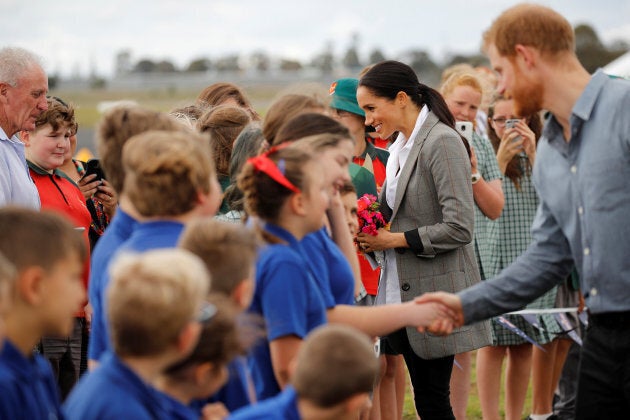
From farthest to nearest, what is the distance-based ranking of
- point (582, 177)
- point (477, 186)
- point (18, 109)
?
point (477, 186), point (18, 109), point (582, 177)

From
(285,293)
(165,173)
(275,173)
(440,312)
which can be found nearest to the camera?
(165,173)

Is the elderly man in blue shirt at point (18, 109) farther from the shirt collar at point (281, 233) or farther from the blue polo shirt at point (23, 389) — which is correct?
the blue polo shirt at point (23, 389)

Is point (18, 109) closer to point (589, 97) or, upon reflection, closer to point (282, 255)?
point (282, 255)

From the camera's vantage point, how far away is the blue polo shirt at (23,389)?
246 centimetres

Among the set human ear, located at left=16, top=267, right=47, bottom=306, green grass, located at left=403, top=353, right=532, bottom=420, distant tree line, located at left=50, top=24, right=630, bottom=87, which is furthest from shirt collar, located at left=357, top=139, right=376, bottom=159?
distant tree line, located at left=50, top=24, right=630, bottom=87

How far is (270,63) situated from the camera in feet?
345

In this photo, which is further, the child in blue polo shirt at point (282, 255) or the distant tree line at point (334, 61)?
the distant tree line at point (334, 61)

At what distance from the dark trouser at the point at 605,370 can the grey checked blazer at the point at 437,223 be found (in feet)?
4.53

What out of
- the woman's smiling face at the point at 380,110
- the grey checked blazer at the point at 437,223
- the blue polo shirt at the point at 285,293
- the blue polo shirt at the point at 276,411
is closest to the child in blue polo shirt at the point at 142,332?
the blue polo shirt at the point at 276,411

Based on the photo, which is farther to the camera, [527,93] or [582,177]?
[527,93]

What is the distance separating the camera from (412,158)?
529 cm

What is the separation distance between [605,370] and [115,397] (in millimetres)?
2157

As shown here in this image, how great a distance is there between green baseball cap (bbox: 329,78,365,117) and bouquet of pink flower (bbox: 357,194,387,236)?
2.61 ft

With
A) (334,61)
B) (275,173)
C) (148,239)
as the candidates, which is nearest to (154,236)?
(148,239)
